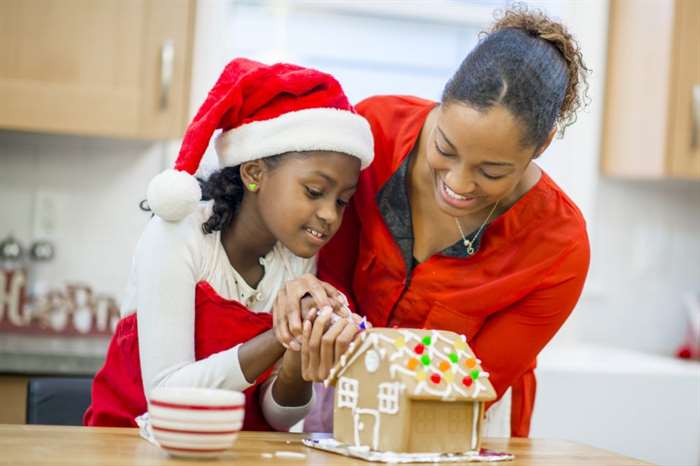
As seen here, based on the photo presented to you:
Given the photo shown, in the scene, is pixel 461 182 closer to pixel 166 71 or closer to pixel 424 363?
pixel 424 363

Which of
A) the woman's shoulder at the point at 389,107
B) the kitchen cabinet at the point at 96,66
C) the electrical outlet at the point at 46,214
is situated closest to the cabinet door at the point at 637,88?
the kitchen cabinet at the point at 96,66

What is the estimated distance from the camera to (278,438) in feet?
4.33

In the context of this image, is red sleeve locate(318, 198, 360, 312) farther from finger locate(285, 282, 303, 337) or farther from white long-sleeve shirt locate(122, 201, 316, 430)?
finger locate(285, 282, 303, 337)

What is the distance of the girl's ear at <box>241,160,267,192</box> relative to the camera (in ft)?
5.25

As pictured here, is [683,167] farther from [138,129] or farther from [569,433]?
[138,129]

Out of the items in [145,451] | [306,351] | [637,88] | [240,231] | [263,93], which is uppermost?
[637,88]

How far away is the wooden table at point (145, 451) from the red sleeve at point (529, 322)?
0.71 ft

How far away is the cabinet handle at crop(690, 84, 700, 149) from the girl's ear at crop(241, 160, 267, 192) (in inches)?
75.1

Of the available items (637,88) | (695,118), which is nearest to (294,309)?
(695,118)

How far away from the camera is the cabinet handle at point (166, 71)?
2.79 m

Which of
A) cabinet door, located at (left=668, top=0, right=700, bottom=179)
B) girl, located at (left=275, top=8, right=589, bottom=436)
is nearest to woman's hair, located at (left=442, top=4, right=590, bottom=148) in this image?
girl, located at (left=275, top=8, right=589, bottom=436)

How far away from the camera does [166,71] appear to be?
2787 millimetres

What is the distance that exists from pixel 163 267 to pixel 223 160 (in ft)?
0.83

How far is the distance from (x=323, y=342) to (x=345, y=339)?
0.03 m
